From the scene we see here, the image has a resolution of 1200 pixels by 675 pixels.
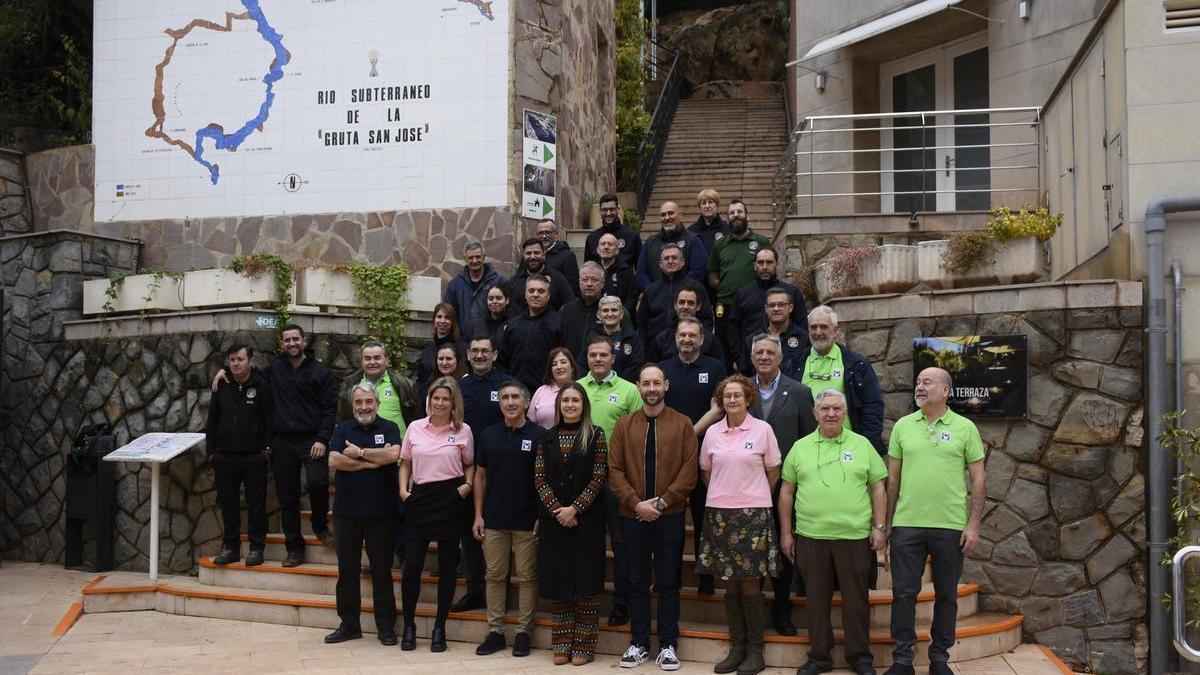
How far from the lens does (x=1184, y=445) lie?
823cm

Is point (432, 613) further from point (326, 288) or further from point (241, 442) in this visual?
point (326, 288)

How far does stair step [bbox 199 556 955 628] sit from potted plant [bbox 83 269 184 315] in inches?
107

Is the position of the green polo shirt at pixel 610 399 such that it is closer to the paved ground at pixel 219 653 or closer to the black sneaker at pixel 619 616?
the black sneaker at pixel 619 616

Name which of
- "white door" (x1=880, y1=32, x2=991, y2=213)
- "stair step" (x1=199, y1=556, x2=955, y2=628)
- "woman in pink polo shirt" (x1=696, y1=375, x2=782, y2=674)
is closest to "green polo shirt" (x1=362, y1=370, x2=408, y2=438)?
"stair step" (x1=199, y1=556, x2=955, y2=628)

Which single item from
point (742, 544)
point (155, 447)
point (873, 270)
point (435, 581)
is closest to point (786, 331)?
point (742, 544)

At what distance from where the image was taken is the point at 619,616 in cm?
788

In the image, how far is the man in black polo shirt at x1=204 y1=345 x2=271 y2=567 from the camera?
9531 millimetres

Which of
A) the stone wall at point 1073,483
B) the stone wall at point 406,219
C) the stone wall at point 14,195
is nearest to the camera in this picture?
the stone wall at point 1073,483

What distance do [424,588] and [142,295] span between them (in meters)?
4.63

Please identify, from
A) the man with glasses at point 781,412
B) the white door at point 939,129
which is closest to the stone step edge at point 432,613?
the man with glasses at point 781,412

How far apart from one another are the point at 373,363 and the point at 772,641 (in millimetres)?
3616

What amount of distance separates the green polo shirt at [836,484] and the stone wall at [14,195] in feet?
34.9

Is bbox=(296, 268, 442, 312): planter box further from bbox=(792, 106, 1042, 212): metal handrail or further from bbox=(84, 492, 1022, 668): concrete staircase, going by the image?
bbox=(792, 106, 1042, 212): metal handrail

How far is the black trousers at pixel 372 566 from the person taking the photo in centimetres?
826
